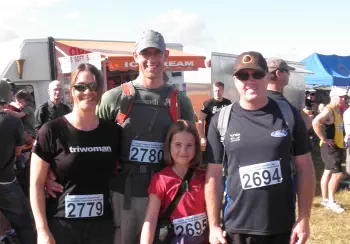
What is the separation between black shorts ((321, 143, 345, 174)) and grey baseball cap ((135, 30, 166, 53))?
464 cm

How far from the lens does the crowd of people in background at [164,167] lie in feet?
7.82

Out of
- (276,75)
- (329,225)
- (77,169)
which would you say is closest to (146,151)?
(77,169)

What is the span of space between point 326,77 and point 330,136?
868 cm

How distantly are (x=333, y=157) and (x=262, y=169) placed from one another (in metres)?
4.62

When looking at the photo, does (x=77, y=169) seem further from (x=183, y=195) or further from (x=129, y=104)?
(x=183, y=195)

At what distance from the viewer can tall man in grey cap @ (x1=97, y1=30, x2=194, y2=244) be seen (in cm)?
271

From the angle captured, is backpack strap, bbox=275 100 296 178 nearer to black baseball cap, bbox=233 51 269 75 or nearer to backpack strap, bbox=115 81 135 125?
black baseball cap, bbox=233 51 269 75

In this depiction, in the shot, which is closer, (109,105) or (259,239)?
(259,239)

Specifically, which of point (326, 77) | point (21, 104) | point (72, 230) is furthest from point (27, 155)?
point (326, 77)

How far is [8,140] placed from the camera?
422 centimetres

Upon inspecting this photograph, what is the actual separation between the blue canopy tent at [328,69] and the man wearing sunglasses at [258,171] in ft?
41.7

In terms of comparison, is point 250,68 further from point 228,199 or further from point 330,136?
point 330,136

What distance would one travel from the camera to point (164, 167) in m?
2.76

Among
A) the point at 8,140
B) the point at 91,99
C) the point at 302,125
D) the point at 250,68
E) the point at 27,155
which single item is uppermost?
the point at 250,68
